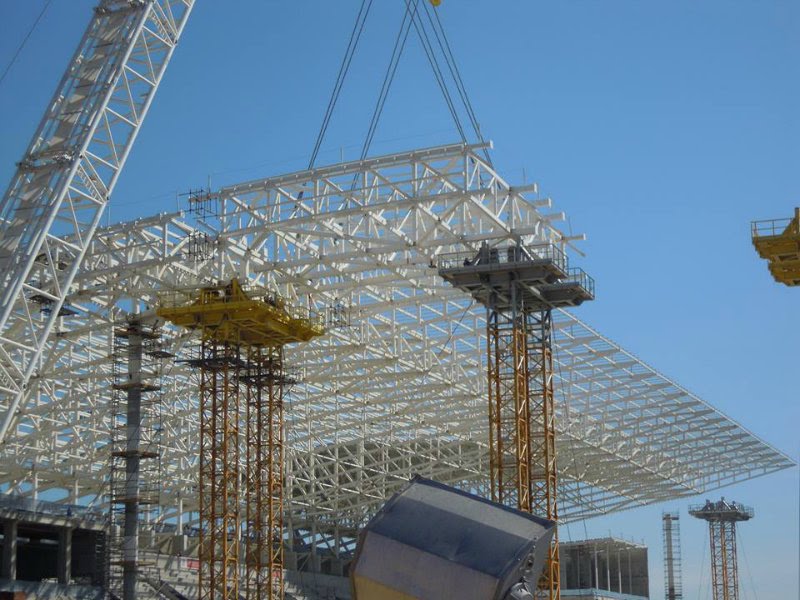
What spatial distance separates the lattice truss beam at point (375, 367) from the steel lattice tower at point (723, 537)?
3.68 metres

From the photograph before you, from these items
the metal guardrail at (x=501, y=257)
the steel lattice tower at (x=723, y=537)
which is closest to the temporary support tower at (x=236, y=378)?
the metal guardrail at (x=501, y=257)

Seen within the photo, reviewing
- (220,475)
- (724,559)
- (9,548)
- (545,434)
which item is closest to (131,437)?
(220,475)

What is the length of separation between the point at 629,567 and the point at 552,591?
89000 mm

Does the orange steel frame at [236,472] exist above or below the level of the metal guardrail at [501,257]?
below

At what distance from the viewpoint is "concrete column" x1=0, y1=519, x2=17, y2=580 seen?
6481cm

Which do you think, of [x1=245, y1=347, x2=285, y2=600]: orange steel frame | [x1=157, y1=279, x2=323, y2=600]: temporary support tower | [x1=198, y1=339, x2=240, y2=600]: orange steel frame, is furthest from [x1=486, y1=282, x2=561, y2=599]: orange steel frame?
[x1=198, y1=339, x2=240, y2=600]: orange steel frame

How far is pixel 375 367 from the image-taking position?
67.5 m

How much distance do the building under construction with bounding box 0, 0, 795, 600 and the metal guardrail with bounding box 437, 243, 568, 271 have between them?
89mm

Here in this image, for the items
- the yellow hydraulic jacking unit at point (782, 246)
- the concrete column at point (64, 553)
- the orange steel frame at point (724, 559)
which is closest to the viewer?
the yellow hydraulic jacking unit at point (782, 246)

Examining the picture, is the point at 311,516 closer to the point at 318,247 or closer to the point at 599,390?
the point at 599,390

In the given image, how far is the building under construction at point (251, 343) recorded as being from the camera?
47219 millimetres

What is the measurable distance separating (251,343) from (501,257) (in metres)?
12.4

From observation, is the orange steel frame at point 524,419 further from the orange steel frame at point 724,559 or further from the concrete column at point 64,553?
the orange steel frame at point 724,559

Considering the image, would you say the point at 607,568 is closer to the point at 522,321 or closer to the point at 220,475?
the point at 220,475
